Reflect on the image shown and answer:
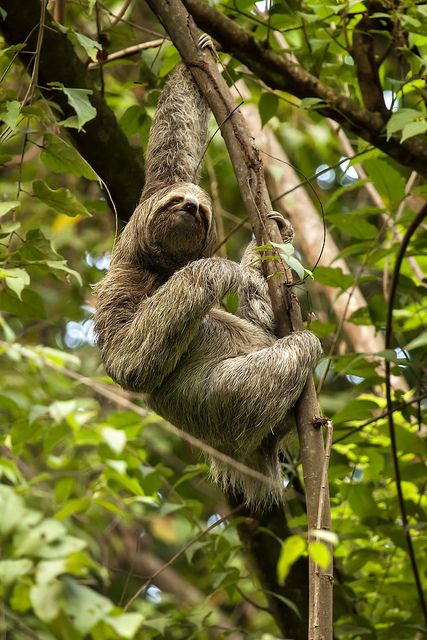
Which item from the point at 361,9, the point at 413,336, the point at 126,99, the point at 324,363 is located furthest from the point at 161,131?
the point at 126,99

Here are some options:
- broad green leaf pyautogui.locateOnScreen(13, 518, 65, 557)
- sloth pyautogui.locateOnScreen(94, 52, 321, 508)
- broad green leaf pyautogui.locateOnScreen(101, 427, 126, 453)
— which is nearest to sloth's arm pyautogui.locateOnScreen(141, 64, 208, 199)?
sloth pyautogui.locateOnScreen(94, 52, 321, 508)

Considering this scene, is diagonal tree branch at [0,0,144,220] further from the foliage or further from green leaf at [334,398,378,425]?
green leaf at [334,398,378,425]

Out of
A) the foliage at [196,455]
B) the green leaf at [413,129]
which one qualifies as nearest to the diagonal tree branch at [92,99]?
the foliage at [196,455]

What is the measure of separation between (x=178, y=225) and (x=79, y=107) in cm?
155

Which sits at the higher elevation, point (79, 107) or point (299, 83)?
point (299, 83)

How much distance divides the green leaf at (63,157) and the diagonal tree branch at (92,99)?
3.14 feet

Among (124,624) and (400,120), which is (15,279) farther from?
(400,120)

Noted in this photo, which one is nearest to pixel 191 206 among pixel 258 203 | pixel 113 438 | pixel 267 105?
pixel 267 105

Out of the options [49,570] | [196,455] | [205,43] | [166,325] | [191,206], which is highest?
[205,43]

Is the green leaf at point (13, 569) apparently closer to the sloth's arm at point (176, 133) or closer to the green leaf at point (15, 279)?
the green leaf at point (15, 279)

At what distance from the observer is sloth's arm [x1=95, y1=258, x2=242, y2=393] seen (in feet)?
21.0

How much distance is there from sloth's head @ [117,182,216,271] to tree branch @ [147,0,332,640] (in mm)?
1145

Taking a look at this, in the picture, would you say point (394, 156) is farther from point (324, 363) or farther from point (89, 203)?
point (89, 203)

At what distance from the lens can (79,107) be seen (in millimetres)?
5660
